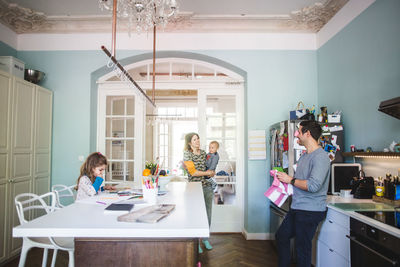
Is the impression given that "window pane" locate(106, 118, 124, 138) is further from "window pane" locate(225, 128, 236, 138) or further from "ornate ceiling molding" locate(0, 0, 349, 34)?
"window pane" locate(225, 128, 236, 138)

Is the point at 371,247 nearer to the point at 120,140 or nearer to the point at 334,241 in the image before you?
the point at 334,241

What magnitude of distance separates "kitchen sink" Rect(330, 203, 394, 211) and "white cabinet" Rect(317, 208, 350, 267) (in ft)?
0.21

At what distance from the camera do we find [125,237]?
1.32 metres

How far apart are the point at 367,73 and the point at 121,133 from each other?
344cm

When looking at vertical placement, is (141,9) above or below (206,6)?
below

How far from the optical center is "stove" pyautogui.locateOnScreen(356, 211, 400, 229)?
5.75ft

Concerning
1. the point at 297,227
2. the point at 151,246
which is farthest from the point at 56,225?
the point at 297,227

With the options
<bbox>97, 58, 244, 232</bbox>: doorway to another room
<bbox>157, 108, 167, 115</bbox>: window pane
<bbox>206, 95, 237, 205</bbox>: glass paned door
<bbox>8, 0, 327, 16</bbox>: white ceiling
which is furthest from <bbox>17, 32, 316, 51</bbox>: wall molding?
<bbox>157, 108, 167, 115</bbox>: window pane

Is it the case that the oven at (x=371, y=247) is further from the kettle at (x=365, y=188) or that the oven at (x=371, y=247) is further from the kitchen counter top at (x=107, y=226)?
the kitchen counter top at (x=107, y=226)

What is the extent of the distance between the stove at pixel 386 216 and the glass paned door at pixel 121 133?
3103 mm

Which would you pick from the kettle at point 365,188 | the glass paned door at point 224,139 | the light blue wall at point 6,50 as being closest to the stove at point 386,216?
the kettle at point 365,188

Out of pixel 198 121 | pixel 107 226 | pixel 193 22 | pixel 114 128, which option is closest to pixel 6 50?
pixel 114 128

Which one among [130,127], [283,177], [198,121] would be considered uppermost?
[198,121]

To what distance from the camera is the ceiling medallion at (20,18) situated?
3324 mm
